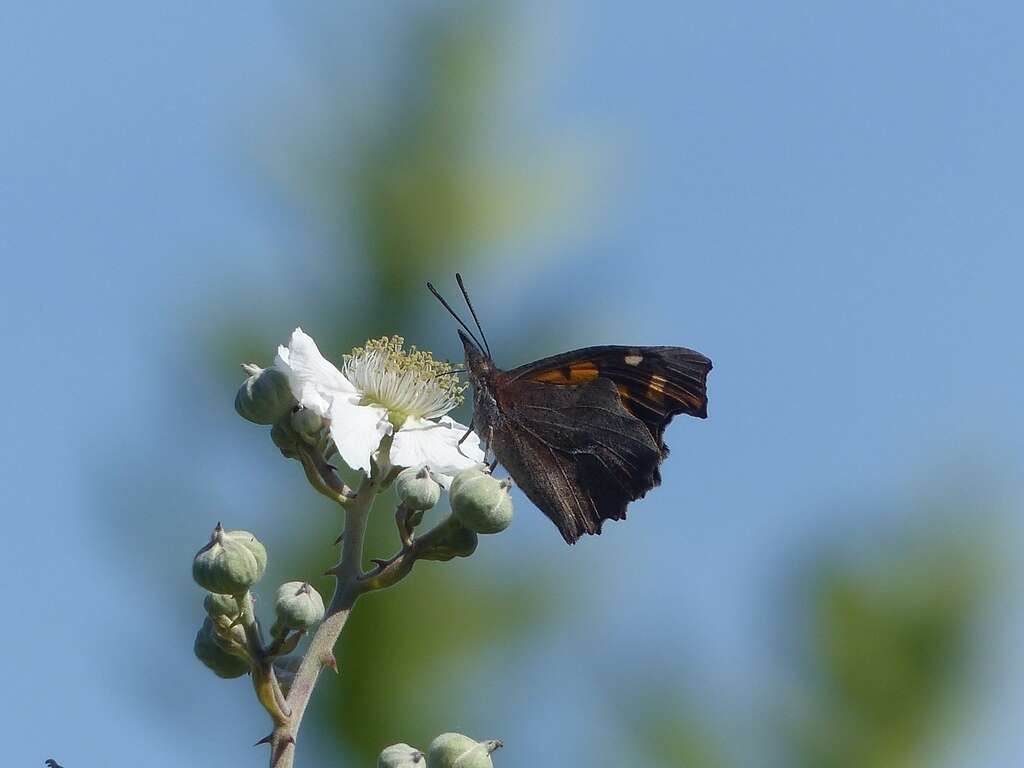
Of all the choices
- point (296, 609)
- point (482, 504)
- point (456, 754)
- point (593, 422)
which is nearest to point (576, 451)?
point (593, 422)

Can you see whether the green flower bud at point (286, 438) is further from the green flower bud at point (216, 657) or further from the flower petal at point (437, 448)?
the green flower bud at point (216, 657)

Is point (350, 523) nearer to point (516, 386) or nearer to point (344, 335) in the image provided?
point (516, 386)

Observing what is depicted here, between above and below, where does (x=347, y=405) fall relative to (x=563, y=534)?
above

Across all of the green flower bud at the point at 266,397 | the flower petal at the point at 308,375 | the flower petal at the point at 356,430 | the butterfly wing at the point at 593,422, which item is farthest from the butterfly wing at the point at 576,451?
the green flower bud at the point at 266,397

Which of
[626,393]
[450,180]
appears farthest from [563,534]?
[450,180]

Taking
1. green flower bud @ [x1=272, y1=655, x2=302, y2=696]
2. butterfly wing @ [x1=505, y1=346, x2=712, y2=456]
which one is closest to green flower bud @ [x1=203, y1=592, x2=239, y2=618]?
green flower bud @ [x1=272, y1=655, x2=302, y2=696]

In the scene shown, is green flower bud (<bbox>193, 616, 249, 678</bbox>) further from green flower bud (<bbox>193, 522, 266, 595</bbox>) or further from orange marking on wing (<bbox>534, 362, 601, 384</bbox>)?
orange marking on wing (<bbox>534, 362, 601, 384</bbox>)
